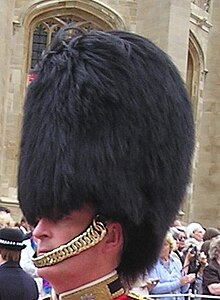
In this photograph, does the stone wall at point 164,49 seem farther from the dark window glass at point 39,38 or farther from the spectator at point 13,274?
the spectator at point 13,274

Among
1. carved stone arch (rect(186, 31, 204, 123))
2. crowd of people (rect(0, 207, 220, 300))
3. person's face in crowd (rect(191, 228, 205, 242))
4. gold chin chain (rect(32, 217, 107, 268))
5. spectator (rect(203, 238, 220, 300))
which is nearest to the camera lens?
gold chin chain (rect(32, 217, 107, 268))

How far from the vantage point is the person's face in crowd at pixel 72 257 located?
1.89m

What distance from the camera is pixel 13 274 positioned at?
4039 mm

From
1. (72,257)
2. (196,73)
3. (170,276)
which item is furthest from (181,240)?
(196,73)

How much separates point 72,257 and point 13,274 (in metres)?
2.22

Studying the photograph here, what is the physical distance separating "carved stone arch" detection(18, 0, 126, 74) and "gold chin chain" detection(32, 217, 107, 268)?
37.6ft

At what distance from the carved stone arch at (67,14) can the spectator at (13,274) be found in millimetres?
9354

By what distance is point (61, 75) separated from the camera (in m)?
2.08

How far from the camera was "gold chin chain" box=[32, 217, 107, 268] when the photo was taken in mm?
1863

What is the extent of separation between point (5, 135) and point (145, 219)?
416 inches

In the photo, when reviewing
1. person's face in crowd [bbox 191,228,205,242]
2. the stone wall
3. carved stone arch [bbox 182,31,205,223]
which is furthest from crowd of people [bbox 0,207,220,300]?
carved stone arch [bbox 182,31,205,223]

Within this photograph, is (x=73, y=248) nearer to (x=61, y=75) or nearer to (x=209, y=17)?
(x=61, y=75)

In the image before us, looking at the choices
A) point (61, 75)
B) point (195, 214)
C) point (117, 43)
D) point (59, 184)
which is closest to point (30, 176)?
point (59, 184)

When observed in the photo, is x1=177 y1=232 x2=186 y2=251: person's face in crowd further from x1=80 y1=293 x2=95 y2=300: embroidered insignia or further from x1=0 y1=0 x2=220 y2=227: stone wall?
x1=80 y1=293 x2=95 y2=300: embroidered insignia
